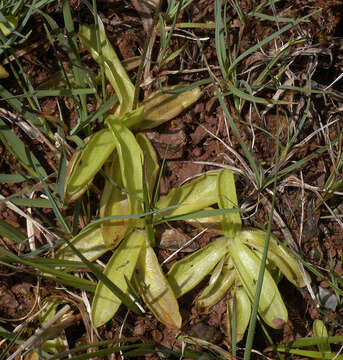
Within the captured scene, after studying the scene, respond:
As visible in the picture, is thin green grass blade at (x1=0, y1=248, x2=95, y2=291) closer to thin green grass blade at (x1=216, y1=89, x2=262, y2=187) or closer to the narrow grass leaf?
the narrow grass leaf

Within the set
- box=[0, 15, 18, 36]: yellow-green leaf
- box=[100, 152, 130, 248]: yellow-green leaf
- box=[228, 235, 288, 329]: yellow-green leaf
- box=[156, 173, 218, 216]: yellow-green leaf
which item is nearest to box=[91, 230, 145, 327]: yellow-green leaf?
box=[100, 152, 130, 248]: yellow-green leaf

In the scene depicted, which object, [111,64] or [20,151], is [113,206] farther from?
[111,64]

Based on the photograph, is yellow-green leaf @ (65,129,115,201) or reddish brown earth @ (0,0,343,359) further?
reddish brown earth @ (0,0,343,359)

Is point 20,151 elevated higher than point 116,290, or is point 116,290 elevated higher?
point 20,151

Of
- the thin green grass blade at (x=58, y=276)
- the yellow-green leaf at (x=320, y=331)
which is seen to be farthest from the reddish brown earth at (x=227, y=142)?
the thin green grass blade at (x=58, y=276)

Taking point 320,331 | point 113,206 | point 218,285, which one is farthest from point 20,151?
point 320,331

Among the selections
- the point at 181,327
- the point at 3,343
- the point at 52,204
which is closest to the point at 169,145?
the point at 52,204
